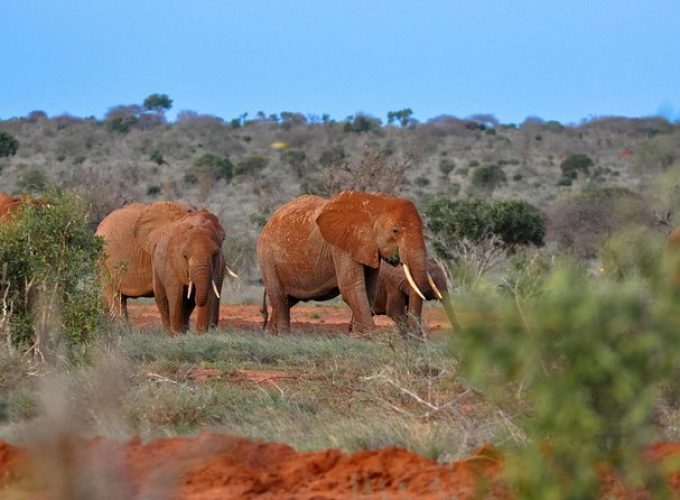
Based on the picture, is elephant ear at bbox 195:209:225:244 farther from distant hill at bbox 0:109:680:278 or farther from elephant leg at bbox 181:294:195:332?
distant hill at bbox 0:109:680:278

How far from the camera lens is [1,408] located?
8.55m

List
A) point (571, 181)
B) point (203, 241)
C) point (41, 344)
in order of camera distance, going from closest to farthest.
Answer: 1. point (41, 344)
2. point (203, 241)
3. point (571, 181)

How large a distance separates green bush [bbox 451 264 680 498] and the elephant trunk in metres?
9.65

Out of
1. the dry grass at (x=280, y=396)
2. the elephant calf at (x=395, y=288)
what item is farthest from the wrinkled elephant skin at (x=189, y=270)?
the elephant calf at (x=395, y=288)

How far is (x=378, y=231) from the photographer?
14539 millimetres

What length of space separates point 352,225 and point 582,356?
9421 mm

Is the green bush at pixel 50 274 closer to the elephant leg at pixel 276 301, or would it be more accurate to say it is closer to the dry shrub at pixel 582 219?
the elephant leg at pixel 276 301

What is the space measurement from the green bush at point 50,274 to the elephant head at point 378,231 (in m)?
3.79

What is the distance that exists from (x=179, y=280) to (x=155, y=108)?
70659mm

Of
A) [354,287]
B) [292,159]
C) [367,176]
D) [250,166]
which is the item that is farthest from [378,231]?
[292,159]

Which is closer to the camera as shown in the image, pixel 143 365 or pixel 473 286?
pixel 473 286

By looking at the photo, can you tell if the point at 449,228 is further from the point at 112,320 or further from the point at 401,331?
the point at 112,320

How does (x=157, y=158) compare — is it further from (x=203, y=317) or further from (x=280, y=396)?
(x=280, y=396)

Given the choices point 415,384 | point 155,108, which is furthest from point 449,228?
point 155,108
